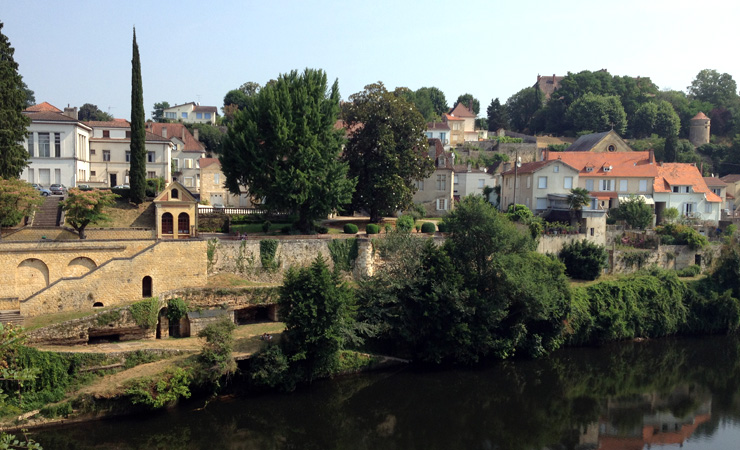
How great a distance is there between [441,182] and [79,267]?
1142 inches

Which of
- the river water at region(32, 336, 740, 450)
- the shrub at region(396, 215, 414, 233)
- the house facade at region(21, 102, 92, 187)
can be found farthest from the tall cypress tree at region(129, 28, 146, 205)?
the river water at region(32, 336, 740, 450)

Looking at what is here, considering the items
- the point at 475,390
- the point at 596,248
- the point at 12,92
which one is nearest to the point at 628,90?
the point at 596,248

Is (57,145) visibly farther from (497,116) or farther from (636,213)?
(497,116)

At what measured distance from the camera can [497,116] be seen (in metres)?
91.3

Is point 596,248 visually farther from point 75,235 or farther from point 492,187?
point 75,235

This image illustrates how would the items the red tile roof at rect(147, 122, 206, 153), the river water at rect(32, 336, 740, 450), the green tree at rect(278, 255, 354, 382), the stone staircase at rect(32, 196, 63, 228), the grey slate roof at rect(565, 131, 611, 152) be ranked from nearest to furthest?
the river water at rect(32, 336, 740, 450) → the green tree at rect(278, 255, 354, 382) → the stone staircase at rect(32, 196, 63, 228) → the red tile roof at rect(147, 122, 206, 153) → the grey slate roof at rect(565, 131, 611, 152)

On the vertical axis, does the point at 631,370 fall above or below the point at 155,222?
below

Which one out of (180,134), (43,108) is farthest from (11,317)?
(180,134)

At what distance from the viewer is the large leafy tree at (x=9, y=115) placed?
1190 inches

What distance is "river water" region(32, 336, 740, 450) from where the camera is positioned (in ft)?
71.8

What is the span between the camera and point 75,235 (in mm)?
31641

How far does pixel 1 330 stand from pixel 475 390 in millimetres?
21383

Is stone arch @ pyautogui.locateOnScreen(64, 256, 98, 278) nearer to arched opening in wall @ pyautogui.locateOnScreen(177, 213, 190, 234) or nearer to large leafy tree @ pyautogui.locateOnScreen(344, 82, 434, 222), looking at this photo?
arched opening in wall @ pyautogui.locateOnScreen(177, 213, 190, 234)

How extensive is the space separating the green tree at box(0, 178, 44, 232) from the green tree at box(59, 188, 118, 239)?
55.5 inches
